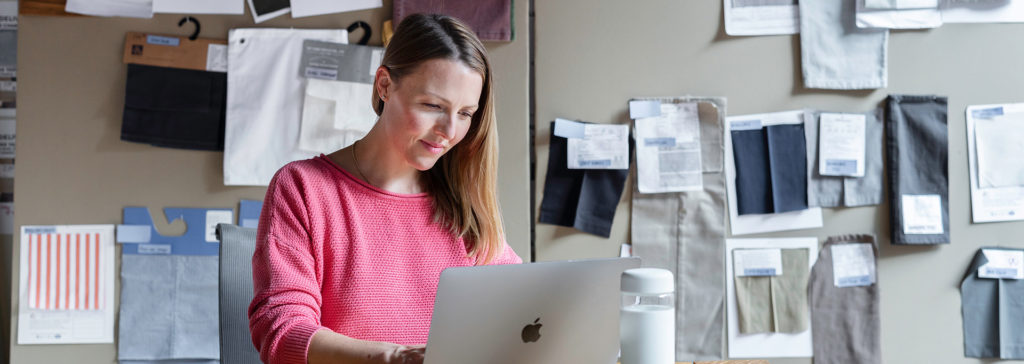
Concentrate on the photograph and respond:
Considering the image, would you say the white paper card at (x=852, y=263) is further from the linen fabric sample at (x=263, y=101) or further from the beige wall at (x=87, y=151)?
the beige wall at (x=87, y=151)

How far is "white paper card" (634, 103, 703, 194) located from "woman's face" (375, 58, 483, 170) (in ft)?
2.98

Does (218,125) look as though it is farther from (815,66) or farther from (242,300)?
(815,66)

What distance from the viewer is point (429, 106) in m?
1.26

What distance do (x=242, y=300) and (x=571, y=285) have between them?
727 mm

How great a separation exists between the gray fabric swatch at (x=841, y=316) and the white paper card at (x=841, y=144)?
0.20 metres

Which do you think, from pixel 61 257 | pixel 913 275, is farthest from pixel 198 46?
pixel 913 275

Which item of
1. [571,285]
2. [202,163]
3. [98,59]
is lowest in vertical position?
[571,285]

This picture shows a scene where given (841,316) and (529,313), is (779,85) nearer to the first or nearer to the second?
(841,316)

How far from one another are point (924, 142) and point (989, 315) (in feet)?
1.74

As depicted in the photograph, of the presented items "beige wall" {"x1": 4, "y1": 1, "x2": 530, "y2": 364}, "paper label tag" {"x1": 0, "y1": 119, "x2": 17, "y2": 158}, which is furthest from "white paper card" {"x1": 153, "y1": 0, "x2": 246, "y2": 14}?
"paper label tag" {"x1": 0, "y1": 119, "x2": 17, "y2": 158}

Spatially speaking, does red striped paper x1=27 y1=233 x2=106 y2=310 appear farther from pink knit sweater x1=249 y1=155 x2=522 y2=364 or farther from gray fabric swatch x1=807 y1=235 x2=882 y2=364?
gray fabric swatch x1=807 y1=235 x2=882 y2=364

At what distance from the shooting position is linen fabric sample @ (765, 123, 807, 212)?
2104 millimetres

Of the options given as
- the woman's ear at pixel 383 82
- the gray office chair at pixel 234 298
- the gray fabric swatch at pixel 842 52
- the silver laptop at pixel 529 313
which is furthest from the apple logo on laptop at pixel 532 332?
the gray fabric swatch at pixel 842 52

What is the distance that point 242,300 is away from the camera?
1382 mm
